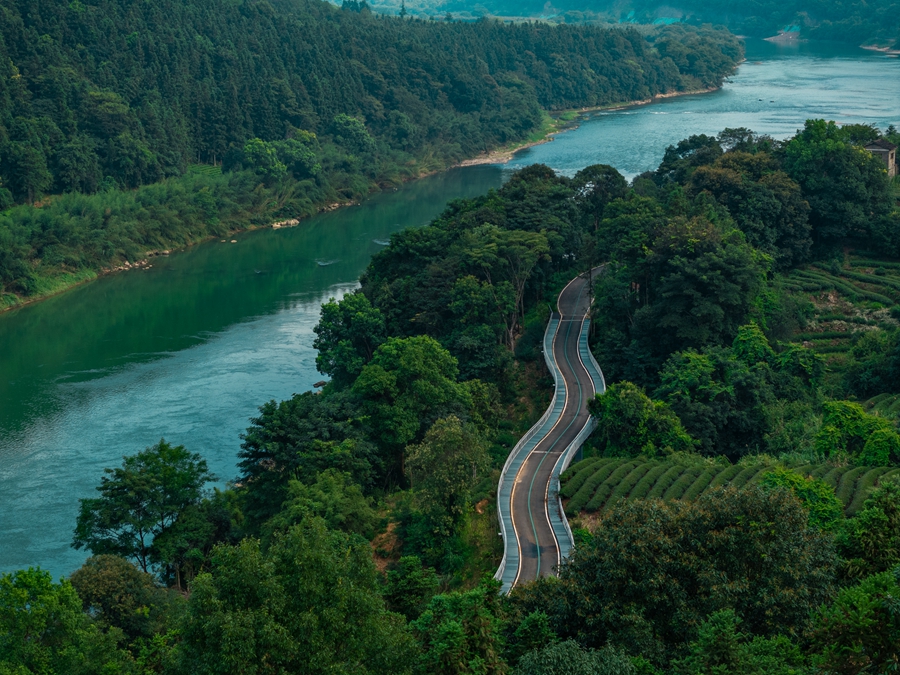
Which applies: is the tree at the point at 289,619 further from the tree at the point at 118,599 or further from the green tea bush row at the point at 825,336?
the green tea bush row at the point at 825,336

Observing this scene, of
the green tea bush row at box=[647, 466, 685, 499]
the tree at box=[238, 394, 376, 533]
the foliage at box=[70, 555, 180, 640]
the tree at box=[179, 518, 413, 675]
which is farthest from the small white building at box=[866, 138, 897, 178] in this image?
the tree at box=[179, 518, 413, 675]

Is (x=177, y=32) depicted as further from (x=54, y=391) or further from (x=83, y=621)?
(x=83, y=621)

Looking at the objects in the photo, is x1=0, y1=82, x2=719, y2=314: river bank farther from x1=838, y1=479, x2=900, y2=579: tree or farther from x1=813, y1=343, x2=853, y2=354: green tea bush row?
x1=838, y1=479, x2=900, y2=579: tree

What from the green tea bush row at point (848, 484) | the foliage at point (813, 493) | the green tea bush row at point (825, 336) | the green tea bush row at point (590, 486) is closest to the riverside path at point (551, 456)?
the green tea bush row at point (590, 486)

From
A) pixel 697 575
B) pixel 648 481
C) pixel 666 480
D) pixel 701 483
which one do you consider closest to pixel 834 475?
pixel 701 483

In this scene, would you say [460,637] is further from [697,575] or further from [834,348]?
[834,348]

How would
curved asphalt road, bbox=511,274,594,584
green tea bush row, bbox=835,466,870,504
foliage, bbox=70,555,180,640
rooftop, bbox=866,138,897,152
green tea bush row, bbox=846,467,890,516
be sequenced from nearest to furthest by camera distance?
1. green tea bush row, bbox=846,467,890,516
2. green tea bush row, bbox=835,466,870,504
3. foliage, bbox=70,555,180,640
4. curved asphalt road, bbox=511,274,594,584
5. rooftop, bbox=866,138,897,152
